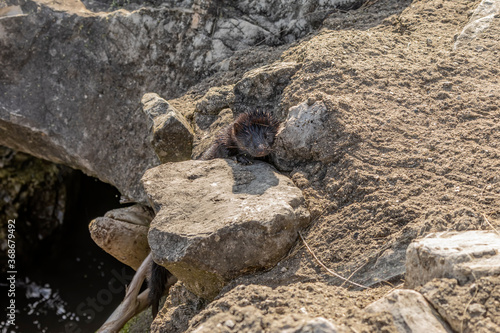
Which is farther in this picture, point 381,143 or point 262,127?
point 262,127

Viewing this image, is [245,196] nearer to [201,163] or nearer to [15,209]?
[201,163]

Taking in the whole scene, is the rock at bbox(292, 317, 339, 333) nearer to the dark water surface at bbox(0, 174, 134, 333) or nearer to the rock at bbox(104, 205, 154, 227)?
the rock at bbox(104, 205, 154, 227)

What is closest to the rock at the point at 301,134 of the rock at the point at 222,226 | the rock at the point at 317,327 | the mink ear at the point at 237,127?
the rock at the point at 222,226

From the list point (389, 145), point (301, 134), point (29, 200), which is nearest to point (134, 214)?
point (29, 200)

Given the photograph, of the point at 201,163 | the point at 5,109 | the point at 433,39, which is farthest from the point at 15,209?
the point at 433,39

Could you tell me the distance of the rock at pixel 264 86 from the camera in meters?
4.08

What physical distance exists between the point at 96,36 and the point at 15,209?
8.91 ft

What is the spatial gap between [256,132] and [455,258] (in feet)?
6.56

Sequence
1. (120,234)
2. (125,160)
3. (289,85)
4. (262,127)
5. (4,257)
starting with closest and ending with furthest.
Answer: (262,127) < (289,85) < (120,234) < (125,160) < (4,257)

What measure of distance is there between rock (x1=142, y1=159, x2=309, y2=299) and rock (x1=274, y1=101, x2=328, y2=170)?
0.27m

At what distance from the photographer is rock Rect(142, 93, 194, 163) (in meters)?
4.37

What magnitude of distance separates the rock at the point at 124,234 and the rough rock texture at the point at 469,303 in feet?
12.1

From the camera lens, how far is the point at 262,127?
374 centimetres

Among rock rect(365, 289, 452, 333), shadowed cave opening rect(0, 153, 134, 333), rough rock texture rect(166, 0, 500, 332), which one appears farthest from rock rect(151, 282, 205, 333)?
shadowed cave opening rect(0, 153, 134, 333)
